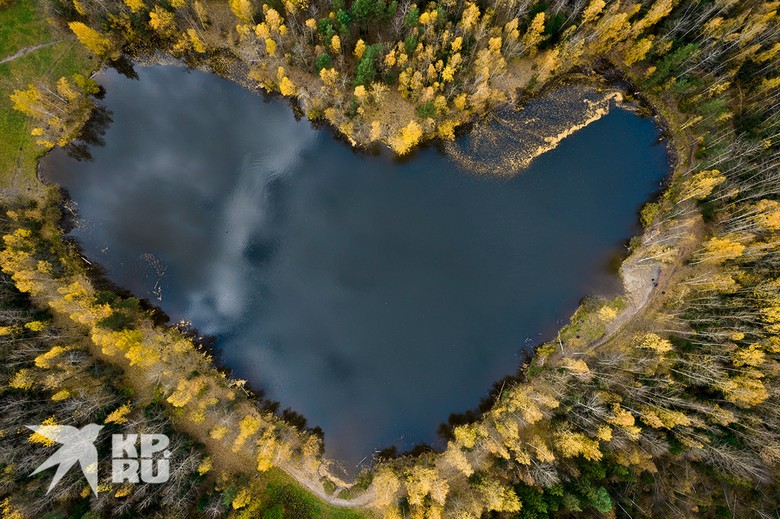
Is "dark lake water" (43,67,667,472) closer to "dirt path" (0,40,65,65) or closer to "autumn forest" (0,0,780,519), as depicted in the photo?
"autumn forest" (0,0,780,519)

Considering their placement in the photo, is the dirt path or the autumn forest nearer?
the autumn forest

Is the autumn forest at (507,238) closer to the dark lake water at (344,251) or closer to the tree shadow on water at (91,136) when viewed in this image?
the tree shadow on water at (91,136)

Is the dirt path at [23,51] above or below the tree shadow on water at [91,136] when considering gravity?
above

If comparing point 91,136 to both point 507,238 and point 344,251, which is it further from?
point 507,238

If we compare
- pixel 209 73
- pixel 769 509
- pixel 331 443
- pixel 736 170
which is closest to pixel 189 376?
pixel 331 443

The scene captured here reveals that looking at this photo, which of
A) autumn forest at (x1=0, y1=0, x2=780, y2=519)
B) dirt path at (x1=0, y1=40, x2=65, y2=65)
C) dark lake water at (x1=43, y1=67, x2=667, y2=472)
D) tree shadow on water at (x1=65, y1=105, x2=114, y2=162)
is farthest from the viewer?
tree shadow on water at (x1=65, y1=105, x2=114, y2=162)

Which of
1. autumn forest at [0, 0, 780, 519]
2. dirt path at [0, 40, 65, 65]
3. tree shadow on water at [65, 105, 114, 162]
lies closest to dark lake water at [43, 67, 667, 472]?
tree shadow on water at [65, 105, 114, 162]

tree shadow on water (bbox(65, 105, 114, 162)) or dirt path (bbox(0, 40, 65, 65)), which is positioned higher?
dirt path (bbox(0, 40, 65, 65))

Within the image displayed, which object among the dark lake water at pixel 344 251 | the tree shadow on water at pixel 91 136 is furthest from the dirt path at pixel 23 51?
the tree shadow on water at pixel 91 136
